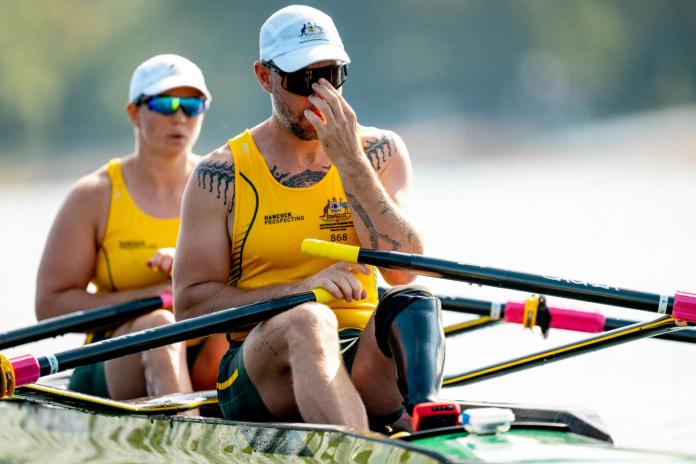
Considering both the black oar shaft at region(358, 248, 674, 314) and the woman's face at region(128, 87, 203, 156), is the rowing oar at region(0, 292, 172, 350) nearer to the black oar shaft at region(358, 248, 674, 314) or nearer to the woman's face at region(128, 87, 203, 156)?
the woman's face at region(128, 87, 203, 156)

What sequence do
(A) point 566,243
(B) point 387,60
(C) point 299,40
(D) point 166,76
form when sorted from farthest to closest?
(B) point 387,60, (A) point 566,243, (D) point 166,76, (C) point 299,40

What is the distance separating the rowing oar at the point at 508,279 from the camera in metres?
4.59

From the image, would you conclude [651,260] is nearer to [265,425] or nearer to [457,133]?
[265,425]

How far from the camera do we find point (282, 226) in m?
4.85

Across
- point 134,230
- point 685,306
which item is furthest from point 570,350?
point 134,230

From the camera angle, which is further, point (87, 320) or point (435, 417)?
point (87, 320)

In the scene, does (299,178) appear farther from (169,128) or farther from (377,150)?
(169,128)

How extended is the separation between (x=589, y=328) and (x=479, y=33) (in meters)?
28.6

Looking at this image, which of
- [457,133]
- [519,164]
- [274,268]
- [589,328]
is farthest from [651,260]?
[457,133]

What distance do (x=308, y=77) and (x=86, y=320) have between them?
175 centimetres

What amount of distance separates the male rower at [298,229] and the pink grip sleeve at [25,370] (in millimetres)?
572

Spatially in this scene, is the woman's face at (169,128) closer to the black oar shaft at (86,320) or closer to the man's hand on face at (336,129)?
the black oar shaft at (86,320)

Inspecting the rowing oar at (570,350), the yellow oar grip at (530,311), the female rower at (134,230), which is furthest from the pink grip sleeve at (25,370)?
the yellow oar grip at (530,311)

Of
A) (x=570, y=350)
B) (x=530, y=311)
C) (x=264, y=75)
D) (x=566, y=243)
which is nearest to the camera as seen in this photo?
(x=264, y=75)
